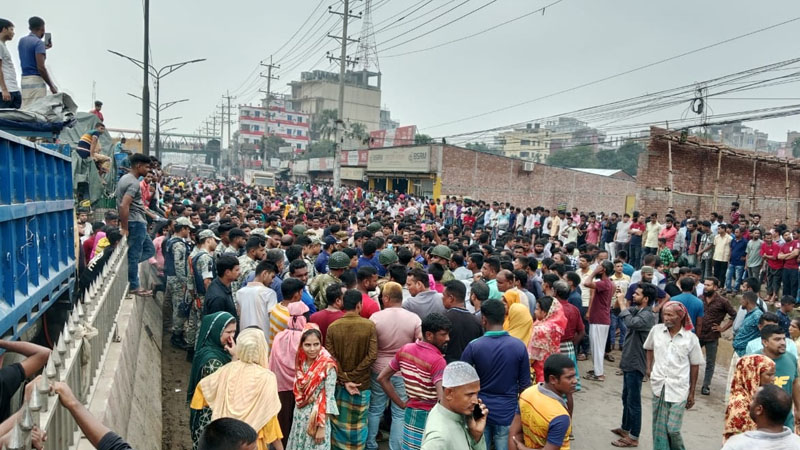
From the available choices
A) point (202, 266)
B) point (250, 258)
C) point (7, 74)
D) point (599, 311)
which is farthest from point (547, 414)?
point (7, 74)

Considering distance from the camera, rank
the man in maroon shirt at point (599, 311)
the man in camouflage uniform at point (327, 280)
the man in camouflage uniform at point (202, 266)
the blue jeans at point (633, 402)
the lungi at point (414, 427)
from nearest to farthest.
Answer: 1. the lungi at point (414, 427)
2. the blue jeans at point (633, 402)
3. the man in camouflage uniform at point (327, 280)
4. the man in camouflage uniform at point (202, 266)
5. the man in maroon shirt at point (599, 311)

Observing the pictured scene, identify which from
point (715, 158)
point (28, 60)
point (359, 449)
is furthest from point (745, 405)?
point (715, 158)

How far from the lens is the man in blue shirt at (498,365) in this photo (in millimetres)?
4484

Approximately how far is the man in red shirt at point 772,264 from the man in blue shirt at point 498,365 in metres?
10.2

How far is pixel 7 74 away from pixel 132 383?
3.47 m

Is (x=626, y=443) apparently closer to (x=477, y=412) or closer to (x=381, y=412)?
(x=381, y=412)

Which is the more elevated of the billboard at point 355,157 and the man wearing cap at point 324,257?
the billboard at point 355,157

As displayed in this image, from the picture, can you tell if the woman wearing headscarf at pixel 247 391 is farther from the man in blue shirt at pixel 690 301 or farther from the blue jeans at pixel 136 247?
the man in blue shirt at pixel 690 301

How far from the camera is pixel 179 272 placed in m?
8.38

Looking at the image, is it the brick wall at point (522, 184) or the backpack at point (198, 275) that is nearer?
the backpack at point (198, 275)

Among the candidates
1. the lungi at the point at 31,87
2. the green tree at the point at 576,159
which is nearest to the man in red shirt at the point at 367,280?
the lungi at the point at 31,87

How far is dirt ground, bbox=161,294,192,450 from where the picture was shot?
635 cm

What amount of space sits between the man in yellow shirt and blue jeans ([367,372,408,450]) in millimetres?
1630

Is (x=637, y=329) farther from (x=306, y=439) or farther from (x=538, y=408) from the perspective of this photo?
(x=306, y=439)
